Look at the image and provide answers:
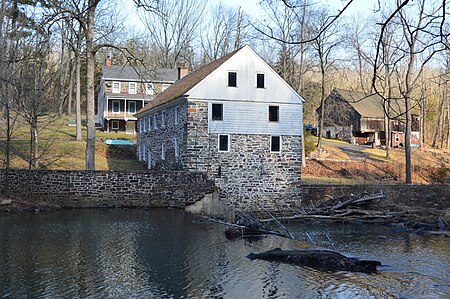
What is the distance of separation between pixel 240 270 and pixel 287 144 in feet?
51.1

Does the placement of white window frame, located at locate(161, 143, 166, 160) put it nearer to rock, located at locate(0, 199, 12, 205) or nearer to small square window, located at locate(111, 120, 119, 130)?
rock, located at locate(0, 199, 12, 205)

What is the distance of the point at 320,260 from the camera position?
15195mm

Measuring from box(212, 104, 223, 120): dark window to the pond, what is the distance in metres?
7.58

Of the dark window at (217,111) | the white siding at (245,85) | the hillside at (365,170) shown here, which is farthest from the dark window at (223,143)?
the hillside at (365,170)

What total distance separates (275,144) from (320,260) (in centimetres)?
1415

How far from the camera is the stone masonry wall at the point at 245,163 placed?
27.4 metres

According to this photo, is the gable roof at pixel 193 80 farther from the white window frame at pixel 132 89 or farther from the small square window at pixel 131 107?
the white window frame at pixel 132 89

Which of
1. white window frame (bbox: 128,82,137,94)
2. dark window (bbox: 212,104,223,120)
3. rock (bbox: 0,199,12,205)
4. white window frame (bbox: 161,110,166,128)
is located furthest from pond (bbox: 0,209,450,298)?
white window frame (bbox: 128,82,137,94)

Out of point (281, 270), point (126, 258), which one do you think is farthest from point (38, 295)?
point (281, 270)

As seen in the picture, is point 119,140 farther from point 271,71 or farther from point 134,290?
point 134,290

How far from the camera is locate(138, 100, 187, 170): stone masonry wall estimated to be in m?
28.4

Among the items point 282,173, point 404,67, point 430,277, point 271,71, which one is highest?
point 404,67

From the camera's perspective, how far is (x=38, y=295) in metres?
11.0

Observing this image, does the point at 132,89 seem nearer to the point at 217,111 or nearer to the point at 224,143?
the point at 217,111
